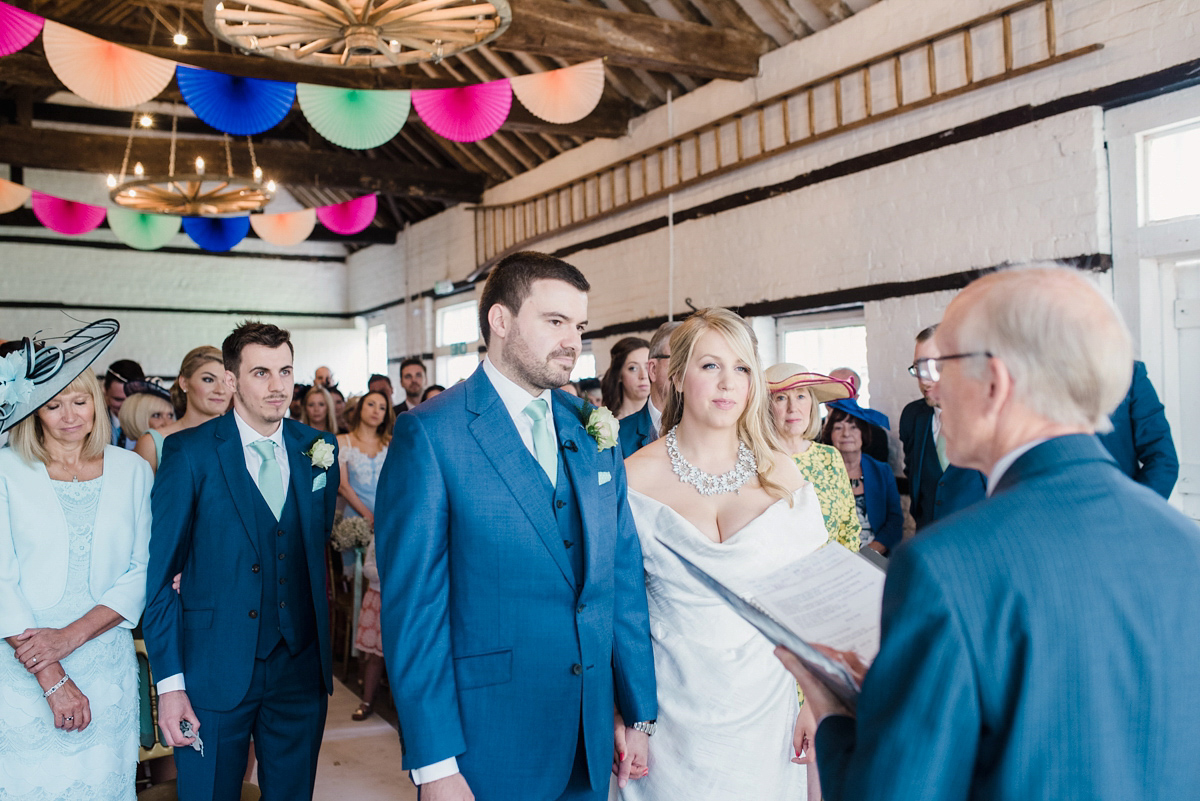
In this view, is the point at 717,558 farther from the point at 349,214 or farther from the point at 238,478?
the point at 349,214

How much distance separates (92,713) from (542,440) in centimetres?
150

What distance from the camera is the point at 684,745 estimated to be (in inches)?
81.8

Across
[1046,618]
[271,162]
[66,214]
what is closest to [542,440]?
[1046,618]

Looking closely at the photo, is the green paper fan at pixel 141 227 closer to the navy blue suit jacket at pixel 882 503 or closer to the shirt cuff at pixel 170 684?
the navy blue suit jacket at pixel 882 503

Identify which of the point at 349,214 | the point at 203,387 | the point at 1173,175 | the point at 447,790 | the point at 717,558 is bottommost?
the point at 447,790

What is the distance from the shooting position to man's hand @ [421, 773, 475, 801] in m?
1.68

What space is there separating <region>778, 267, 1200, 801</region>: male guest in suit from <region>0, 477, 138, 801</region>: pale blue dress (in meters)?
2.19

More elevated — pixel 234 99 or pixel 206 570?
pixel 234 99

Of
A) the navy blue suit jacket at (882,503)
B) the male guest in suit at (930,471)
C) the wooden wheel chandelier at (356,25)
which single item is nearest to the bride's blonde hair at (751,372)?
the male guest in suit at (930,471)

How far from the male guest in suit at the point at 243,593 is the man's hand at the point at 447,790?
90cm

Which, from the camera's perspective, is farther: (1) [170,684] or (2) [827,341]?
(2) [827,341]

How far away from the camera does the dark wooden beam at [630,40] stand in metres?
5.85

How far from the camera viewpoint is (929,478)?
375 cm

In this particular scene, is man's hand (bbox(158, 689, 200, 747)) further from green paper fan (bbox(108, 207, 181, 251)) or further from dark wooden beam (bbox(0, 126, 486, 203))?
green paper fan (bbox(108, 207, 181, 251))
